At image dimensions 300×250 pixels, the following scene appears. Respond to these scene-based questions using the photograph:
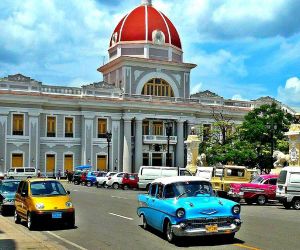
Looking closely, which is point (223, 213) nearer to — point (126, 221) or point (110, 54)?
point (126, 221)

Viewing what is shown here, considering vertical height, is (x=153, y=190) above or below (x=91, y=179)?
above

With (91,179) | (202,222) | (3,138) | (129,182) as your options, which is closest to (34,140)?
(3,138)

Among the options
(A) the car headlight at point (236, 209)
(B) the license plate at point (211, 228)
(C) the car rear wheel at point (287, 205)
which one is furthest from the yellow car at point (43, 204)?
(C) the car rear wheel at point (287, 205)

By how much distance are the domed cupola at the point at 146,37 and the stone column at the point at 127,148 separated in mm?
9462

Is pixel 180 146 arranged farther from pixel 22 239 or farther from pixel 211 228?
pixel 211 228

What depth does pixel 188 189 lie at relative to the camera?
13.4 m

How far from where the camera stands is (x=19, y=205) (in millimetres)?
17031

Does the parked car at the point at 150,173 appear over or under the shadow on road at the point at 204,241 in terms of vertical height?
over

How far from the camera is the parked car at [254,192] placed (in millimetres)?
26250

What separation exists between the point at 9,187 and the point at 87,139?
4020cm

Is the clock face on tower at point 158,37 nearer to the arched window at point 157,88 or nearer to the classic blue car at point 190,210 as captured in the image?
the arched window at point 157,88

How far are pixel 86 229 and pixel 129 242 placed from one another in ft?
10.3

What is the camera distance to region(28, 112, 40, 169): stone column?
58.4 meters

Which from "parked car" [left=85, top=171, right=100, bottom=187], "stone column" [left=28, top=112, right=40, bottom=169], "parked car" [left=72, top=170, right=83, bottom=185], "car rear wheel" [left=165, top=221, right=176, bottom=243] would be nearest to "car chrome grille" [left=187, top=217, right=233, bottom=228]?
"car rear wheel" [left=165, top=221, right=176, bottom=243]
